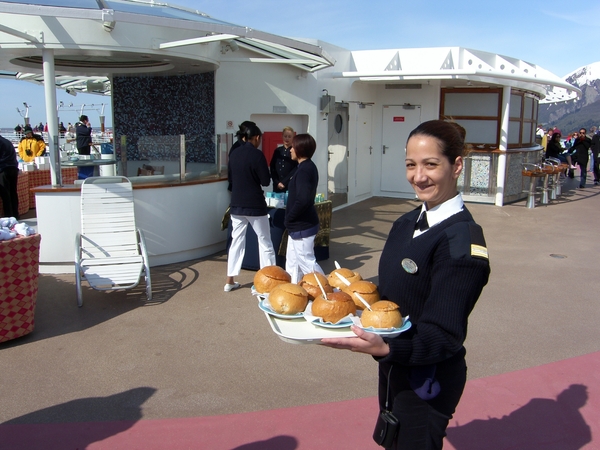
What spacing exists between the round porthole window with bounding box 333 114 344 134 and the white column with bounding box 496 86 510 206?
3.89 meters

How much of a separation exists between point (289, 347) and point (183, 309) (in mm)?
1475

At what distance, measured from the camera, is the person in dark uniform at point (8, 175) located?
368 inches

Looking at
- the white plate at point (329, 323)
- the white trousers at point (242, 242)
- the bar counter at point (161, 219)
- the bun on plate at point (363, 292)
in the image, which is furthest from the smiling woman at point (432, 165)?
the bar counter at point (161, 219)

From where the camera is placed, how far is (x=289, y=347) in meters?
4.73

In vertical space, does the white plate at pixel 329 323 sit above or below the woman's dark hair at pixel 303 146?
below

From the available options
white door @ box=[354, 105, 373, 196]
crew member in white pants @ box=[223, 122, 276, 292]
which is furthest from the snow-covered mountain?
crew member in white pants @ box=[223, 122, 276, 292]

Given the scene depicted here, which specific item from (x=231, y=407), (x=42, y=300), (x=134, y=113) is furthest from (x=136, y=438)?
(x=134, y=113)

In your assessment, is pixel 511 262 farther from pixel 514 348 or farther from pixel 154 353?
pixel 154 353

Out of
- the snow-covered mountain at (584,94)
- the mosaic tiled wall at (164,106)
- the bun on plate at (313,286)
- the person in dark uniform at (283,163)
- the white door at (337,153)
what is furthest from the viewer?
the snow-covered mountain at (584,94)

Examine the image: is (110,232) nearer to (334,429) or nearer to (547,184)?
(334,429)

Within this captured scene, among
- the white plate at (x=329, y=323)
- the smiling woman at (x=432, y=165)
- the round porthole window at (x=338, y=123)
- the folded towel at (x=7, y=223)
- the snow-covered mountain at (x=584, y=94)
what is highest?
the snow-covered mountain at (x=584, y=94)

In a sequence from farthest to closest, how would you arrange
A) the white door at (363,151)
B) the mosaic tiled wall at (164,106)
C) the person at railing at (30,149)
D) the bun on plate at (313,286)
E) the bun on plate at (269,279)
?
1. the person at railing at (30,149)
2. the white door at (363,151)
3. the mosaic tiled wall at (164,106)
4. the bun on plate at (269,279)
5. the bun on plate at (313,286)

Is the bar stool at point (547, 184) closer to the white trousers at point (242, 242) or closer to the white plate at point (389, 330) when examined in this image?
the white trousers at point (242, 242)

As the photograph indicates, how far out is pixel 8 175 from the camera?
943cm
